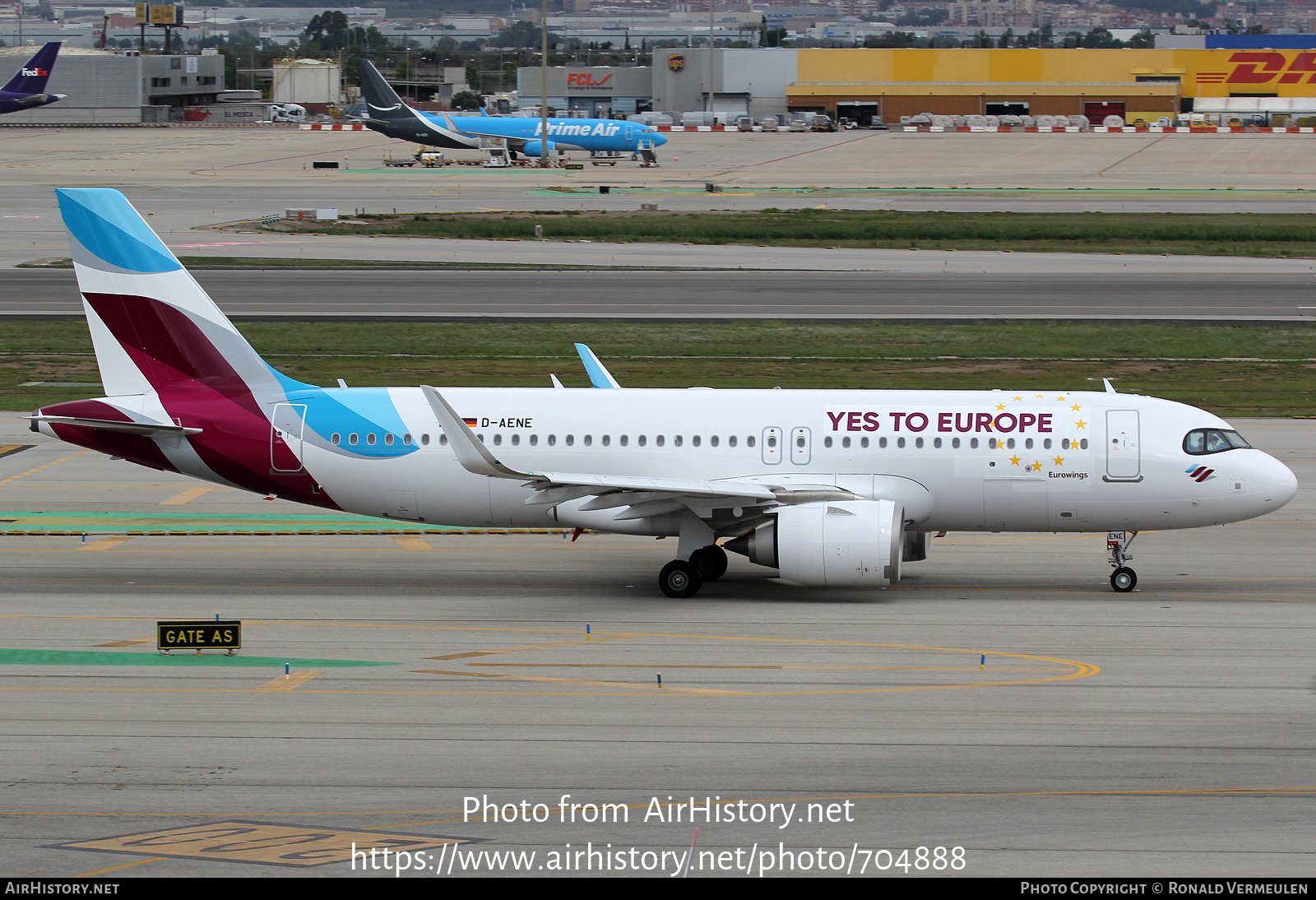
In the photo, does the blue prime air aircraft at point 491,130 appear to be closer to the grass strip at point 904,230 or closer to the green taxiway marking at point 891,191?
the green taxiway marking at point 891,191

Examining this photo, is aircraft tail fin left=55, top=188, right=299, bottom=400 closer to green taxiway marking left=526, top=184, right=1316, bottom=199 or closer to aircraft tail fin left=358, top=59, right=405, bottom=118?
green taxiway marking left=526, top=184, right=1316, bottom=199

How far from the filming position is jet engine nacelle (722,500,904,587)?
25.1 m

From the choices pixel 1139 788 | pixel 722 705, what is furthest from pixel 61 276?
pixel 1139 788

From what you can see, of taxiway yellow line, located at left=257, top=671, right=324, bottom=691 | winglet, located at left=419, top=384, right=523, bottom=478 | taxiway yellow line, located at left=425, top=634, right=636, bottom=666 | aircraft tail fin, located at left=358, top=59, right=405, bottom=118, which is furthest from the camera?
aircraft tail fin, located at left=358, top=59, right=405, bottom=118

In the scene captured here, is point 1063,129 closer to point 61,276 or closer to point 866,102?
point 866,102

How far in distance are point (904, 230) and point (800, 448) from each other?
59923mm

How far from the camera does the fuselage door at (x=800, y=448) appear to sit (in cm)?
2719

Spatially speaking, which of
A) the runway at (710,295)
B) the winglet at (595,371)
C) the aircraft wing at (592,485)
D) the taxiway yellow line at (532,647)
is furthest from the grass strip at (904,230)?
the taxiway yellow line at (532,647)

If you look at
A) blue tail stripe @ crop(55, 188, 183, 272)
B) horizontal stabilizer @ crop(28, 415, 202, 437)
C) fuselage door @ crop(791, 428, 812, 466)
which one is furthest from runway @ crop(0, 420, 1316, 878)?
blue tail stripe @ crop(55, 188, 183, 272)

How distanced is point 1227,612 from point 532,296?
42254 mm

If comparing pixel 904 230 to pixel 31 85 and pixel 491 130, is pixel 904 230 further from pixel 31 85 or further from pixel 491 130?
pixel 31 85

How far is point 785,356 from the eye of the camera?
4988 centimetres

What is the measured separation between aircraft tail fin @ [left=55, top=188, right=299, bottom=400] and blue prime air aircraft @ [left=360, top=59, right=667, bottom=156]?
372 feet

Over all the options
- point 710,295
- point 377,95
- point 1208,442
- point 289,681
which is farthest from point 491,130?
point 289,681
